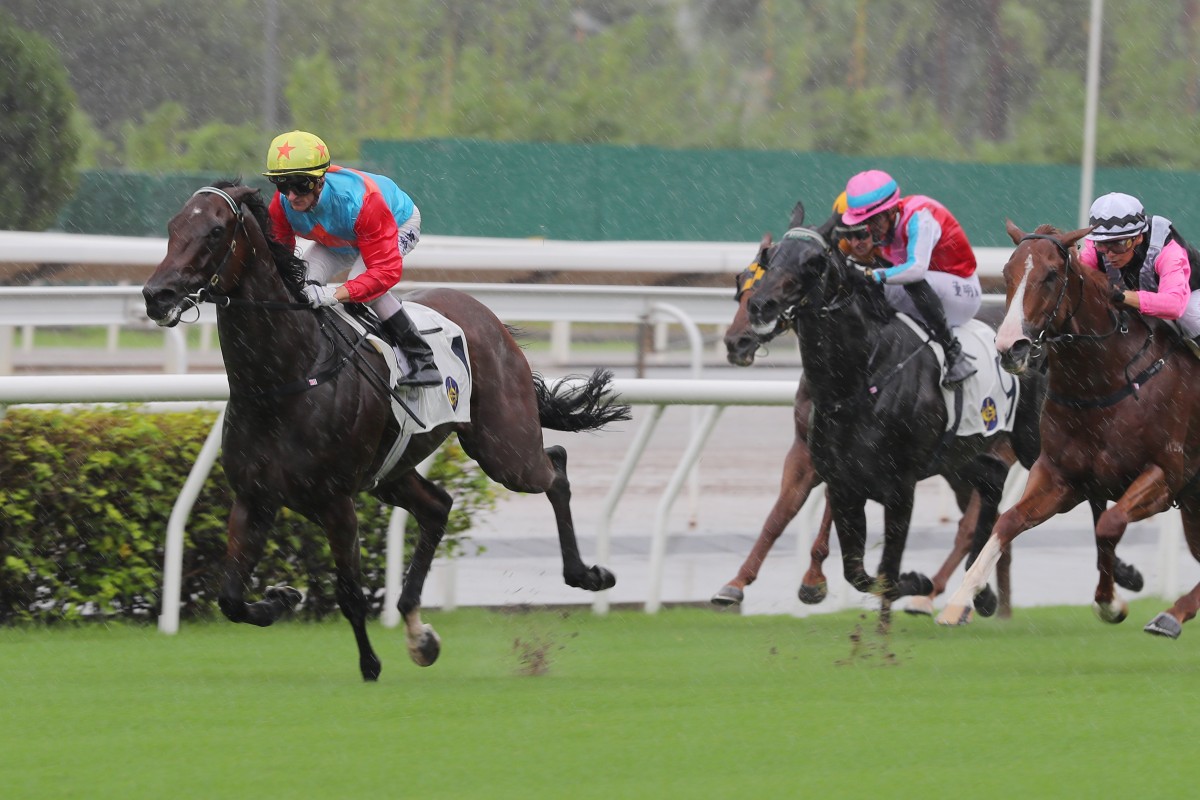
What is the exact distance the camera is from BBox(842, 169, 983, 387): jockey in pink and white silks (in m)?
7.01

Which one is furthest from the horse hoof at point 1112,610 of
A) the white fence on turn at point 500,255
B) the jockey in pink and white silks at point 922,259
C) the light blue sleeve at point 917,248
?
the white fence on turn at point 500,255

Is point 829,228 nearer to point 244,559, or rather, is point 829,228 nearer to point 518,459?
point 518,459

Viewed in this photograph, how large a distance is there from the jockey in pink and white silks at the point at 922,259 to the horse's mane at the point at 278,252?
7.56 ft

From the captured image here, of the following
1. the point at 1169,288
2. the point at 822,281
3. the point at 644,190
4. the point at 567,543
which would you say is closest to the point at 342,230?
the point at 567,543

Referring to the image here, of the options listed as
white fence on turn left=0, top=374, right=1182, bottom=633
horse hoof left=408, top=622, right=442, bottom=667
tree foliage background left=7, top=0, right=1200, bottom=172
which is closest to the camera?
horse hoof left=408, top=622, right=442, bottom=667

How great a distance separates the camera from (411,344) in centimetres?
602

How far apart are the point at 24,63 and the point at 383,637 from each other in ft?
46.6

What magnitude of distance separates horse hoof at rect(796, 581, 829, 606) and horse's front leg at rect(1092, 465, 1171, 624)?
1.07 metres

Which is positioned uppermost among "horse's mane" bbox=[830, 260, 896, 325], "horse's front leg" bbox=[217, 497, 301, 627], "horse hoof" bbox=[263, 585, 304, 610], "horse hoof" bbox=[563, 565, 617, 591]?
"horse's mane" bbox=[830, 260, 896, 325]

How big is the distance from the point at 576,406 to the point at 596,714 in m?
2.22

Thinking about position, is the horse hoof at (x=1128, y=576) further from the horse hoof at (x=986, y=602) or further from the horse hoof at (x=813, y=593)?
the horse hoof at (x=813, y=593)

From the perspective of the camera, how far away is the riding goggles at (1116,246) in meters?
6.31

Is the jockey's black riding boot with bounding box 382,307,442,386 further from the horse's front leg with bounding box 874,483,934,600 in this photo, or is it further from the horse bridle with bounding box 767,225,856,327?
the horse's front leg with bounding box 874,483,934,600

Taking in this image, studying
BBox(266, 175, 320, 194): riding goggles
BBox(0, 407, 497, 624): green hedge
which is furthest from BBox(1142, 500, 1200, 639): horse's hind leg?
BBox(266, 175, 320, 194): riding goggles
